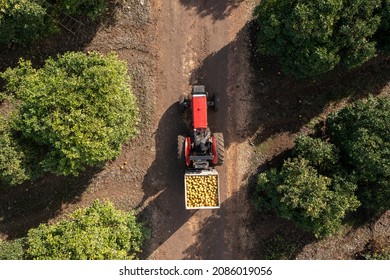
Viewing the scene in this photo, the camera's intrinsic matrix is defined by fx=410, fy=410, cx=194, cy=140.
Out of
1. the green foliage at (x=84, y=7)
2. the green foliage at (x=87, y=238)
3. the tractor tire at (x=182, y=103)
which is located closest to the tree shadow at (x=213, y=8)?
the tractor tire at (x=182, y=103)

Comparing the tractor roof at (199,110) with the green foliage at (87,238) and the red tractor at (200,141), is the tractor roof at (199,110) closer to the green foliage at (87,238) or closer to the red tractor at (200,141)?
the red tractor at (200,141)

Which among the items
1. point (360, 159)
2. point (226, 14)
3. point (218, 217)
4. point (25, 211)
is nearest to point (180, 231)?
point (218, 217)

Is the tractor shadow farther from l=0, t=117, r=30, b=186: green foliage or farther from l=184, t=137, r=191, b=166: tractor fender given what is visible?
l=0, t=117, r=30, b=186: green foliage

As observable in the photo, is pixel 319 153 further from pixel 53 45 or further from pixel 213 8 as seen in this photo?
pixel 53 45

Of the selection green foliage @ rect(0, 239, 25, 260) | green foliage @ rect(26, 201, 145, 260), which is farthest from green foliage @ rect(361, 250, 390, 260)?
green foliage @ rect(0, 239, 25, 260)

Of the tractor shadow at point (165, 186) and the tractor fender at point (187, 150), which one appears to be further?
the tractor shadow at point (165, 186)

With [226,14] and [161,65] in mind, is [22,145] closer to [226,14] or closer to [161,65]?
Answer: [161,65]

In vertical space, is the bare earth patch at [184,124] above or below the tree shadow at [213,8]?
below
